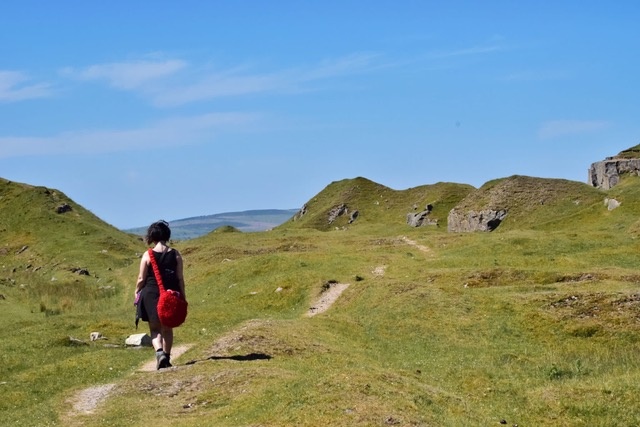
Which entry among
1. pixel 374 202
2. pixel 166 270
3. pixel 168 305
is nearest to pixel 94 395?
pixel 168 305

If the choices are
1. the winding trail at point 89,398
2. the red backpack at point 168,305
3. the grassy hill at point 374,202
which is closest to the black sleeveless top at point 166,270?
the red backpack at point 168,305

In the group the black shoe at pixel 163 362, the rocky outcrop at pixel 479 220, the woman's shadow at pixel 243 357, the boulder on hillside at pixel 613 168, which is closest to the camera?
the black shoe at pixel 163 362

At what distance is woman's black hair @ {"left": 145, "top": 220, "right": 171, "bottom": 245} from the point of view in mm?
25859

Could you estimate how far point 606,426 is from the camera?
1911 centimetres

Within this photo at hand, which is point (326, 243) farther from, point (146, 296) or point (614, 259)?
point (146, 296)

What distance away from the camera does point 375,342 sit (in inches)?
1387

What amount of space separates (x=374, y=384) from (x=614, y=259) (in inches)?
1531

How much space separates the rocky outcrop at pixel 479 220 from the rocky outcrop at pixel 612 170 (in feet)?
62.3

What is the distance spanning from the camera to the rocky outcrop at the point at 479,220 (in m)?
101

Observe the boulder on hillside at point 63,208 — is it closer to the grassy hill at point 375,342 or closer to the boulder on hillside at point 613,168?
the grassy hill at point 375,342

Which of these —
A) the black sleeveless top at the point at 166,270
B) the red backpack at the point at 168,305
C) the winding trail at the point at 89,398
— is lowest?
the winding trail at the point at 89,398

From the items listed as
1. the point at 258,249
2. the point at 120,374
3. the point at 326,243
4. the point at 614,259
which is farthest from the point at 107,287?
the point at 120,374

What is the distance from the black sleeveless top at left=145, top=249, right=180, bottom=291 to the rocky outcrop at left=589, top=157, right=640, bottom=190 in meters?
91.2

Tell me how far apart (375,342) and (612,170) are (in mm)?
86108
